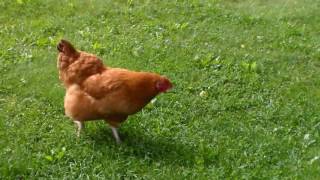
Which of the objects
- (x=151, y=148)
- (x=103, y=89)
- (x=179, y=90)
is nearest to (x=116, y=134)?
(x=151, y=148)

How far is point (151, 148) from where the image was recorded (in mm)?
6086

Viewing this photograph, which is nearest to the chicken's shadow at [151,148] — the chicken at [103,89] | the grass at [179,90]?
the grass at [179,90]

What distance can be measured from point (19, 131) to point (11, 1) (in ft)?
13.1

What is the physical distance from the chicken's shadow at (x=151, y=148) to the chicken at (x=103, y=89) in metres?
0.14

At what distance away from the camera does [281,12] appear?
381 inches

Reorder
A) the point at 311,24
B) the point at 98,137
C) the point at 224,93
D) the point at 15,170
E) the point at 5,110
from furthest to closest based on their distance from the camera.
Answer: the point at 311,24 → the point at 224,93 → the point at 5,110 → the point at 98,137 → the point at 15,170

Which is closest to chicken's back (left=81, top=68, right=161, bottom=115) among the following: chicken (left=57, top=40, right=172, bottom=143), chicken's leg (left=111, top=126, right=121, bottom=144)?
chicken (left=57, top=40, right=172, bottom=143)

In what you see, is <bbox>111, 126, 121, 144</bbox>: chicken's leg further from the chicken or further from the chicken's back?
the chicken's back

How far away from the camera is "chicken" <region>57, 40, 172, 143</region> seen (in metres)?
5.86

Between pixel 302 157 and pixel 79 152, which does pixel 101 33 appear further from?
pixel 302 157

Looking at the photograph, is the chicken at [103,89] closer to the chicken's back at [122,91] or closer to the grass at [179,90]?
the chicken's back at [122,91]

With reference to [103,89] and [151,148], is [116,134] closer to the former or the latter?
[151,148]

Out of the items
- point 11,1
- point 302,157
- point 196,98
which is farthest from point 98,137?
point 11,1

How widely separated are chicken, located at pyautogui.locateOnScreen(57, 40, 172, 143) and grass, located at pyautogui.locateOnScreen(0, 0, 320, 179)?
36cm
